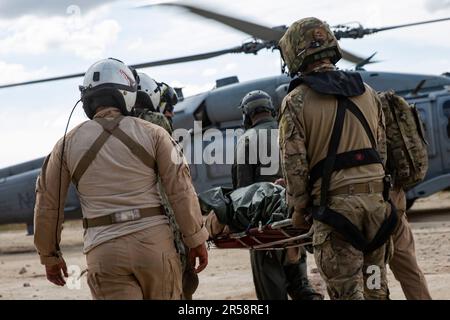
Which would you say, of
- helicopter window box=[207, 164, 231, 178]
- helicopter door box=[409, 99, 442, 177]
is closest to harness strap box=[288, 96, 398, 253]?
helicopter door box=[409, 99, 442, 177]

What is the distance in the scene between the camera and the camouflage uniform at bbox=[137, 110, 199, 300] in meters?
5.02

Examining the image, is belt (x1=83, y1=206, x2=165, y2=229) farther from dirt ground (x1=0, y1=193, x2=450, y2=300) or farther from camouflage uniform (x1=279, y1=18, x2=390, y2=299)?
dirt ground (x1=0, y1=193, x2=450, y2=300)

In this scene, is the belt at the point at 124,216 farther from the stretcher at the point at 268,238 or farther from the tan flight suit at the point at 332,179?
the stretcher at the point at 268,238

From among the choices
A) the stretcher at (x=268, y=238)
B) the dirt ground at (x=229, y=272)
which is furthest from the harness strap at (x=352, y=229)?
the dirt ground at (x=229, y=272)

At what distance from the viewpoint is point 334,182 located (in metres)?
4.87

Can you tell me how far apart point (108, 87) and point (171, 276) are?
3.61ft

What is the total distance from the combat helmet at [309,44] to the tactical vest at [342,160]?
17 centimetres

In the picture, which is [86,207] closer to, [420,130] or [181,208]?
[181,208]

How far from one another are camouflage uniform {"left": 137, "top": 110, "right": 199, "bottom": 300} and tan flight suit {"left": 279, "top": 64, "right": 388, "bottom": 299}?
2.15 feet

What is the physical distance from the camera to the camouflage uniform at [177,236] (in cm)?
502

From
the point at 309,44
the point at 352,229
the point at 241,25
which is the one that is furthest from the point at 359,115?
the point at 241,25

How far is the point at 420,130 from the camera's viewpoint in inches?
231
